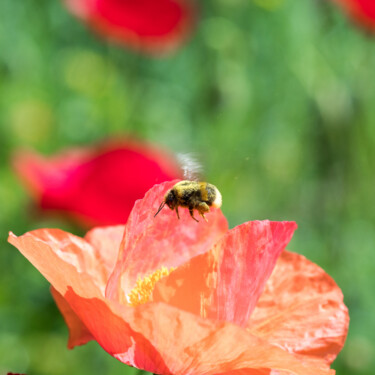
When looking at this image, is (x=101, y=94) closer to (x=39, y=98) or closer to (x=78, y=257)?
(x=39, y=98)

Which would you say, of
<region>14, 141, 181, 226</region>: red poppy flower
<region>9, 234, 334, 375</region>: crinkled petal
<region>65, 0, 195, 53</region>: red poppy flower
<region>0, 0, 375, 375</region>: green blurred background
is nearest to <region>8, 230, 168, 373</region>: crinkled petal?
<region>9, 234, 334, 375</region>: crinkled petal

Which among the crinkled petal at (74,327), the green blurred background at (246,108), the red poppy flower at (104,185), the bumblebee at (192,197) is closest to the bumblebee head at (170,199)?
the bumblebee at (192,197)

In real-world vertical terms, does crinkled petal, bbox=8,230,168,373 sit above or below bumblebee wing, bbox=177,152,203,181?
below

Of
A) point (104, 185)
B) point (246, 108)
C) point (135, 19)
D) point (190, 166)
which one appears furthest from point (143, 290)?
point (246, 108)

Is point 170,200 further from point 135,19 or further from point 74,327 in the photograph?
point 135,19

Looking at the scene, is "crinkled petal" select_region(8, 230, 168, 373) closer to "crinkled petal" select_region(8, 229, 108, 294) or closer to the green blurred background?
"crinkled petal" select_region(8, 229, 108, 294)

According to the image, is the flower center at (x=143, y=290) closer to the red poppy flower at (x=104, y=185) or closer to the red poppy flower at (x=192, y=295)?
the red poppy flower at (x=192, y=295)

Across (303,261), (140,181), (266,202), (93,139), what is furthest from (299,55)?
(303,261)
